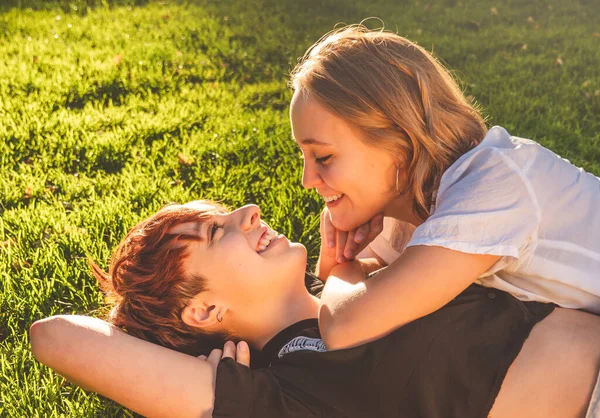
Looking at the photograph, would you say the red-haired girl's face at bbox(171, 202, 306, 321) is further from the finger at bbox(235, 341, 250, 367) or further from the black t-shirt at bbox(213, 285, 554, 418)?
the black t-shirt at bbox(213, 285, 554, 418)

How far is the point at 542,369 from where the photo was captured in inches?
89.1

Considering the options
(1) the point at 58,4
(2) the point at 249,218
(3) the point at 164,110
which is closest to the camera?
(2) the point at 249,218

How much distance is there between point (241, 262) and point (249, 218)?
0.70ft

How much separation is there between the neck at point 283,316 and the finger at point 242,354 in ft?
0.64

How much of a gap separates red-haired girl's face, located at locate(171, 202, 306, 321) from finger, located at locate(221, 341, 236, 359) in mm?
163

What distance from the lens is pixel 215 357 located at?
8.05 ft

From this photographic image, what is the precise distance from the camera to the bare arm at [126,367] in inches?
88.0

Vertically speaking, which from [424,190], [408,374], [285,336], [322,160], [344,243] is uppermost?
[322,160]

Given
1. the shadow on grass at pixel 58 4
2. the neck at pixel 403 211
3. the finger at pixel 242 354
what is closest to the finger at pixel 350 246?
the neck at pixel 403 211

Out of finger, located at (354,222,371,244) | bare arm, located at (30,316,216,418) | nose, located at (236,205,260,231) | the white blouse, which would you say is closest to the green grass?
bare arm, located at (30,316,216,418)

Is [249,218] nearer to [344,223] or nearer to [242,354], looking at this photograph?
[344,223]

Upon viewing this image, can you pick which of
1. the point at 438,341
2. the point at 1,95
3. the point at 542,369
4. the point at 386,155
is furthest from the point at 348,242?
the point at 1,95

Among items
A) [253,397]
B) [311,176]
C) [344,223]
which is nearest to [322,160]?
[311,176]

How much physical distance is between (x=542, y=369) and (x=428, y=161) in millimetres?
898
